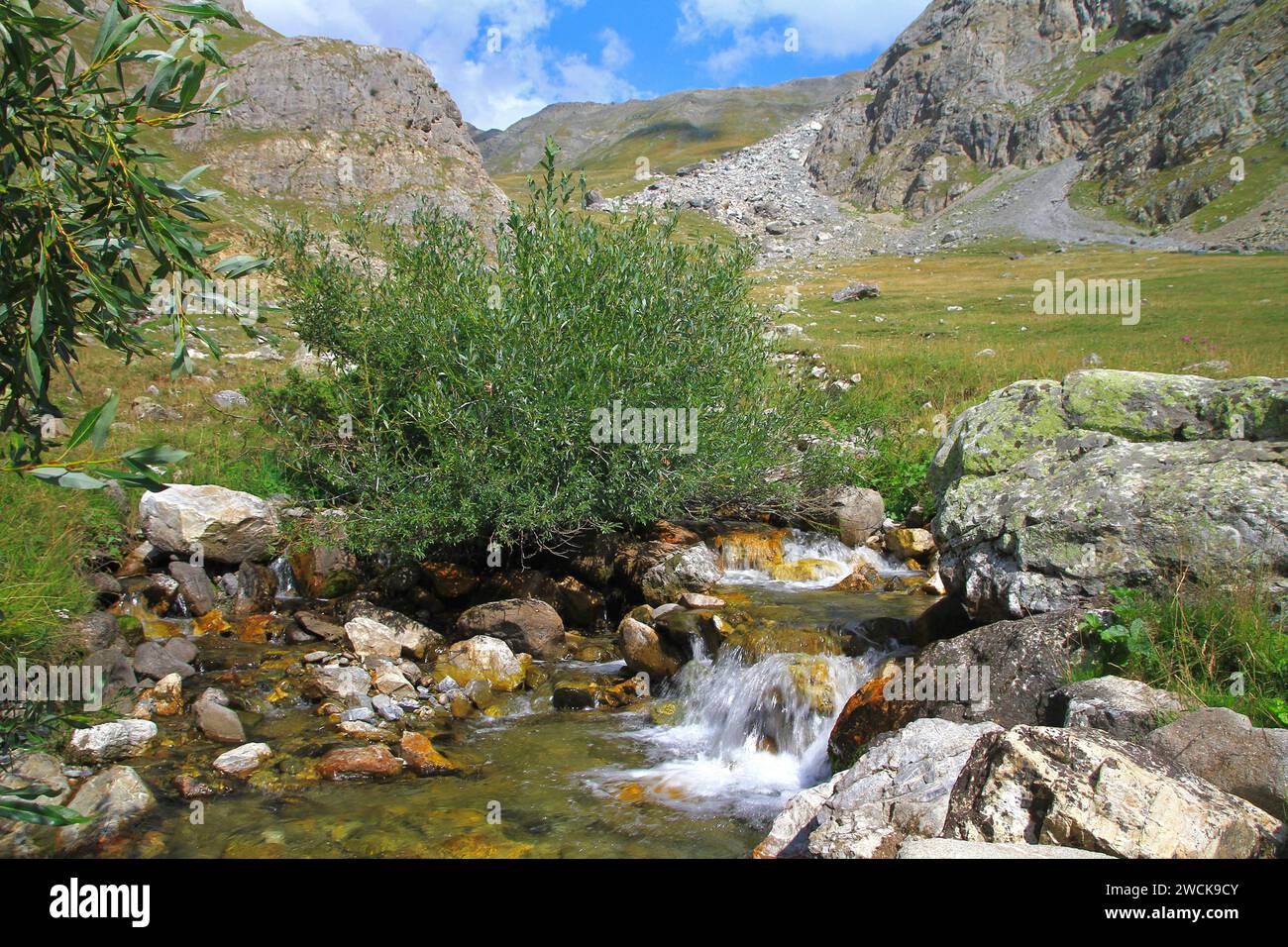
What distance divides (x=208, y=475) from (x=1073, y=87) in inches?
6197

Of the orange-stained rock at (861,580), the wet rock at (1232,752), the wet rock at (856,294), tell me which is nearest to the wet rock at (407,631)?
the orange-stained rock at (861,580)

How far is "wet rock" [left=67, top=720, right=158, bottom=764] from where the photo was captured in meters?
8.75

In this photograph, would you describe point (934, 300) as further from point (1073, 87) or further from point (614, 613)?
point (1073, 87)

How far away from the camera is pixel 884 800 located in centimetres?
555

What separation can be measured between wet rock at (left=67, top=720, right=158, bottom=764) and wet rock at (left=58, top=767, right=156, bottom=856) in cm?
61

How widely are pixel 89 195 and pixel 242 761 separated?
755 centimetres

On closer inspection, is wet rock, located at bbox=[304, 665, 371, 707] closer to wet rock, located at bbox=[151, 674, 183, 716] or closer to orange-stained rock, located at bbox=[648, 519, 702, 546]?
wet rock, located at bbox=[151, 674, 183, 716]

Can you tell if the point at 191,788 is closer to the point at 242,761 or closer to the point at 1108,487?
the point at 242,761

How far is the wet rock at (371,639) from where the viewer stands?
12.6m

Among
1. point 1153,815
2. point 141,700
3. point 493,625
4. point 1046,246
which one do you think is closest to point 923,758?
point 1153,815

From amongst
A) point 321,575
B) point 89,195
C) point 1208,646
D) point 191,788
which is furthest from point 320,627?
point 1208,646

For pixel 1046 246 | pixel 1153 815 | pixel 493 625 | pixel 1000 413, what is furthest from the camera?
pixel 1046 246

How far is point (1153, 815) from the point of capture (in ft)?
14.4

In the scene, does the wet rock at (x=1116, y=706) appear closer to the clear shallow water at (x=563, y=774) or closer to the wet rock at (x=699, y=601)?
the clear shallow water at (x=563, y=774)
